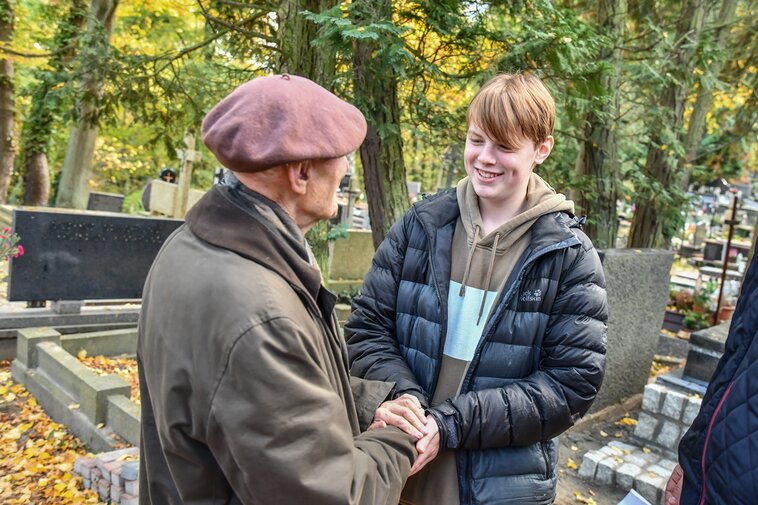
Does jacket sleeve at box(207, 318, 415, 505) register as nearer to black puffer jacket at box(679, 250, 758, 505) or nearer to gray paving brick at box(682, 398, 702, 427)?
black puffer jacket at box(679, 250, 758, 505)

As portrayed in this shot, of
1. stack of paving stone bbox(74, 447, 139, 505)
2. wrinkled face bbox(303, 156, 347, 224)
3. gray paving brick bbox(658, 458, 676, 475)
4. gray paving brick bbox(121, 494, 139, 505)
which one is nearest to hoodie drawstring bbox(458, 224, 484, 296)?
wrinkled face bbox(303, 156, 347, 224)

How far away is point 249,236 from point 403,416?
0.79 meters

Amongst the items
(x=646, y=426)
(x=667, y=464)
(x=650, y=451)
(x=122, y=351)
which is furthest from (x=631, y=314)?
(x=122, y=351)

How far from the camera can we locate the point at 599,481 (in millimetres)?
→ 4227

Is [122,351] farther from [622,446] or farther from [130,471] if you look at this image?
[622,446]

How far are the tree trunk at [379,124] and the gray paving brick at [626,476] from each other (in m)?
2.33

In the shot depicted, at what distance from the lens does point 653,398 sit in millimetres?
4738

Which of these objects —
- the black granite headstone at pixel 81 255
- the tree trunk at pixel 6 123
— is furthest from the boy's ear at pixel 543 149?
the tree trunk at pixel 6 123

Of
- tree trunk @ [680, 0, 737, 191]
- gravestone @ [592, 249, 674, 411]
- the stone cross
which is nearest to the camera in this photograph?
gravestone @ [592, 249, 674, 411]

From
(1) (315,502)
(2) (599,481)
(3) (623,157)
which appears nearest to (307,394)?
(1) (315,502)

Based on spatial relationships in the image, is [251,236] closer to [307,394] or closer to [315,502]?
[307,394]

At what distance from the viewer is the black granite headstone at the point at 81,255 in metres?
6.40

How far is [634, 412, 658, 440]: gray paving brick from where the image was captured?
15.5 feet

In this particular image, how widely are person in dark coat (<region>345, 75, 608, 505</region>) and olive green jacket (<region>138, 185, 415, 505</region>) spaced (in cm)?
58
